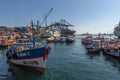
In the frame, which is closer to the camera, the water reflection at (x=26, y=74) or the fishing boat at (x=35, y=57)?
the water reflection at (x=26, y=74)

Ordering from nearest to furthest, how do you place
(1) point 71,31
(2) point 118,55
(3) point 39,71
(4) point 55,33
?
1. (3) point 39,71
2. (2) point 118,55
3. (4) point 55,33
4. (1) point 71,31

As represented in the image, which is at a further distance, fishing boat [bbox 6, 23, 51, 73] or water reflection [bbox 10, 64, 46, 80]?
fishing boat [bbox 6, 23, 51, 73]

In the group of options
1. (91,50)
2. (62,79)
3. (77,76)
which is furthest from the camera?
(91,50)

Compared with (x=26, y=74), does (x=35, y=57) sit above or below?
above

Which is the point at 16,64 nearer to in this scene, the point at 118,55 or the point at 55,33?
the point at 118,55

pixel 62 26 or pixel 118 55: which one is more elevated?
pixel 62 26

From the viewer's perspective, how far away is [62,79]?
25.0 m

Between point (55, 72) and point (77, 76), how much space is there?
13.9 ft

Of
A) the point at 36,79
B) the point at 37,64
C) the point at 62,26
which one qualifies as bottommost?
the point at 36,79

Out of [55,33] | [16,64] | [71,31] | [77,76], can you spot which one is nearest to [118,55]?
[77,76]

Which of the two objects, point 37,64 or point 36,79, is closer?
point 36,79

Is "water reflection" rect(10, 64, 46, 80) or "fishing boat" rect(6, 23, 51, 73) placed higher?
"fishing boat" rect(6, 23, 51, 73)

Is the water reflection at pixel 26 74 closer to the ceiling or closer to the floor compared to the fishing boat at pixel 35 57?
closer to the floor

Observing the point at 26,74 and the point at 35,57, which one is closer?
the point at 26,74
